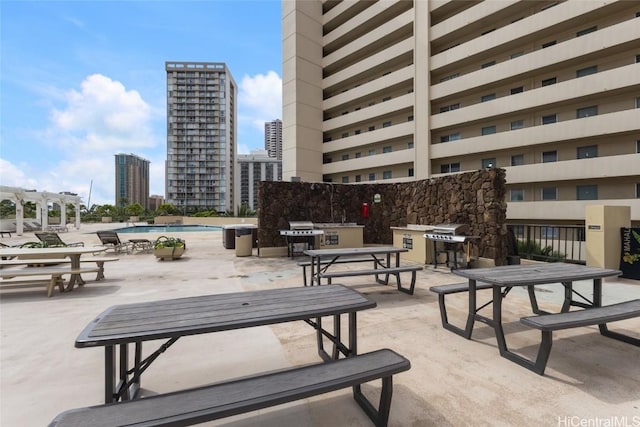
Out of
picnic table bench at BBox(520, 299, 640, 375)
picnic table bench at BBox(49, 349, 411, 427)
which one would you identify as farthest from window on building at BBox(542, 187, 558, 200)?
picnic table bench at BBox(49, 349, 411, 427)

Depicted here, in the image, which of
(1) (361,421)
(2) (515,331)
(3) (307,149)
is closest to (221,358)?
(1) (361,421)

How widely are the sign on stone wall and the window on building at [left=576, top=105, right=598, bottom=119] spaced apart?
14.3 meters

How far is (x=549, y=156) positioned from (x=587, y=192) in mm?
2977

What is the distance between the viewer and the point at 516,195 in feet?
63.2

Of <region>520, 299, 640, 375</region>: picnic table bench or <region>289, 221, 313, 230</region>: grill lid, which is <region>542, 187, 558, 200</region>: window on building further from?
<region>520, 299, 640, 375</region>: picnic table bench

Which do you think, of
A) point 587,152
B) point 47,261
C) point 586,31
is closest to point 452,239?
point 47,261

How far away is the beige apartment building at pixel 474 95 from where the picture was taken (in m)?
16.0

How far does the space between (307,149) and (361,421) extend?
28747 mm

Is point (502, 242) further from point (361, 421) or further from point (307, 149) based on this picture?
point (307, 149)

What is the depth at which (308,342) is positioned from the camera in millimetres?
3525

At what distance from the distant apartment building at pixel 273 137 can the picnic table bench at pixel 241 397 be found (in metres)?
115

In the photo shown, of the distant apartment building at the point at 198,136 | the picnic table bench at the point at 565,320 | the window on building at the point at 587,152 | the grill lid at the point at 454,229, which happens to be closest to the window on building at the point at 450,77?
the window on building at the point at 587,152

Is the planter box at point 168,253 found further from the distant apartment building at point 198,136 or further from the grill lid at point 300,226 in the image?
the distant apartment building at point 198,136

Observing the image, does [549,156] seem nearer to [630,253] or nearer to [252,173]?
[630,253]
